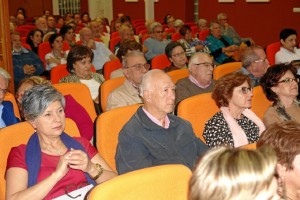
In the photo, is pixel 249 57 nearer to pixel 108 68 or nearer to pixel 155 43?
pixel 108 68

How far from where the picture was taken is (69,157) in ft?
8.11

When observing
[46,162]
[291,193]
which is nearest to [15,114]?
[46,162]

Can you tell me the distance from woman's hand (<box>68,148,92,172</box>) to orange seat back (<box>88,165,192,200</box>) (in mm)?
485

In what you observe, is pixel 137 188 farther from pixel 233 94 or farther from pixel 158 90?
pixel 233 94

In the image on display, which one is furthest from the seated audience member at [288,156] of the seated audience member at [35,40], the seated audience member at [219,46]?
the seated audience member at [35,40]

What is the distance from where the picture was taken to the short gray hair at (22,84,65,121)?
275 centimetres

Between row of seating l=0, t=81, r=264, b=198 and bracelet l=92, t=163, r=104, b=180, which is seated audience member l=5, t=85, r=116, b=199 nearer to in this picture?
bracelet l=92, t=163, r=104, b=180

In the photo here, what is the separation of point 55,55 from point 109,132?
4.13 meters

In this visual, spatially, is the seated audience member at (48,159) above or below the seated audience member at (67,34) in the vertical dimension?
below

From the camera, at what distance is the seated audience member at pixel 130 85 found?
4277mm

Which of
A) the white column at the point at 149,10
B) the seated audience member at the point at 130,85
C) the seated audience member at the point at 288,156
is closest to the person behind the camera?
the seated audience member at the point at 288,156

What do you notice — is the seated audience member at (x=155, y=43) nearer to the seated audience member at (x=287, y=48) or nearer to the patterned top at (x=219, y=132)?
the seated audience member at (x=287, y=48)

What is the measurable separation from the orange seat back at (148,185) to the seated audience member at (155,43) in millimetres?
6007

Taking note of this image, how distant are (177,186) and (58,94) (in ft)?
3.25
